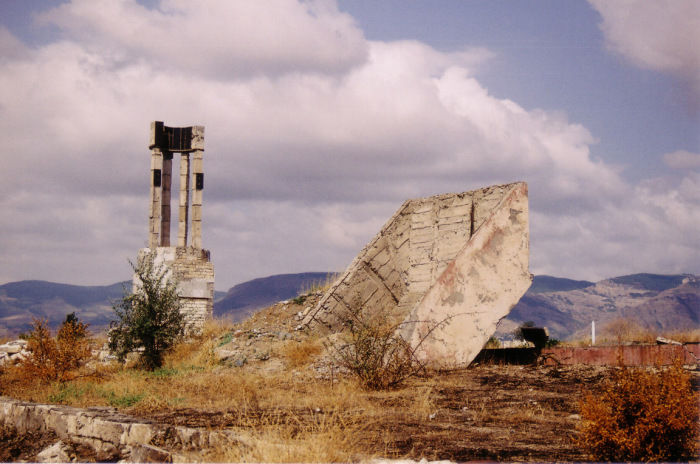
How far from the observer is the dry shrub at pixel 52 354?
376 inches

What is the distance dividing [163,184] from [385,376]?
37.6 feet

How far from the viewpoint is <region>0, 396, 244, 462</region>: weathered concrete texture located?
492 centimetres

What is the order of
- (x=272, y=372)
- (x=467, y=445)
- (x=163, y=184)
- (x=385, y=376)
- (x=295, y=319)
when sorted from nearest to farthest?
(x=467, y=445) < (x=385, y=376) < (x=272, y=372) < (x=295, y=319) < (x=163, y=184)

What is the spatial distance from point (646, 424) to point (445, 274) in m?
4.56

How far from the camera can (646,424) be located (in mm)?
4125

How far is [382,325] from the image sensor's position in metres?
8.58

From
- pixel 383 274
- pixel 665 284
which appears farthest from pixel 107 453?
pixel 665 284

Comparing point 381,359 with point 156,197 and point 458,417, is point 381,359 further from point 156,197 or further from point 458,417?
point 156,197

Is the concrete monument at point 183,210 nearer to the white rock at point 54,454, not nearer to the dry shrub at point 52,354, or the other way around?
the dry shrub at point 52,354

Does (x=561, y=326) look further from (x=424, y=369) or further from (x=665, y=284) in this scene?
(x=424, y=369)

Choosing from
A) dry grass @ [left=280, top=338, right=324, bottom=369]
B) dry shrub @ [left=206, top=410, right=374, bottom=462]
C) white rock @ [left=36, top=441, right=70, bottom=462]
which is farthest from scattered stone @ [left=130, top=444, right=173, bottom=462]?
dry grass @ [left=280, top=338, right=324, bottom=369]

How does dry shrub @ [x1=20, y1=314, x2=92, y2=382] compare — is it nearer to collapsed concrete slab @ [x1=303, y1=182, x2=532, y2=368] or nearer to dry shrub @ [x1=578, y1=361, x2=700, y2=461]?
collapsed concrete slab @ [x1=303, y1=182, x2=532, y2=368]

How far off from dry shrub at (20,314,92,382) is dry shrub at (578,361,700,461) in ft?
24.9

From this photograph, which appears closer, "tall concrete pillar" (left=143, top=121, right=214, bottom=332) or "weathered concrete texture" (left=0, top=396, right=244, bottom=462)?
"weathered concrete texture" (left=0, top=396, right=244, bottom=462)
